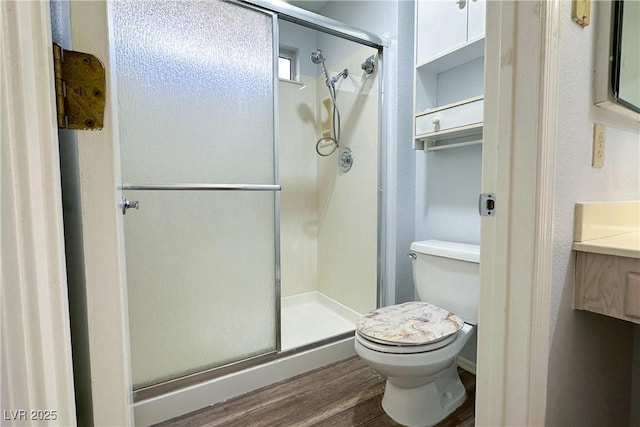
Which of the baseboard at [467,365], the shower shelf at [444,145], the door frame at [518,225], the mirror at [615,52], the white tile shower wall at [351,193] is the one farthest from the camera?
the white tile shower wall at [351,193]

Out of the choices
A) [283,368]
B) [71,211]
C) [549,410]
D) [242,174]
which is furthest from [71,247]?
[283,368]

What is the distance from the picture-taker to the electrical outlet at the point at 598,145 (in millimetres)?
831

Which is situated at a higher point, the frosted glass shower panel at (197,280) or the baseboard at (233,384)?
the frosted glass shower panel at (197,280)

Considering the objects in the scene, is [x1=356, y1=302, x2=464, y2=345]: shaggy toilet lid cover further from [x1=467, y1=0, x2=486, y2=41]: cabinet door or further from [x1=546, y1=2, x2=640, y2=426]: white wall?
[x1=467, y1=0, x2=486, y2=41]: cabinet door

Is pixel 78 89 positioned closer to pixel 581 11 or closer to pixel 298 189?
pixel 581 11

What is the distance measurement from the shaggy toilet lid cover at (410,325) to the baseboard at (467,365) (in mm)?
449

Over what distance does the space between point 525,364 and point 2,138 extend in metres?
0.95

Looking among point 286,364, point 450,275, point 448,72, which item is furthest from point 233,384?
point 448,72

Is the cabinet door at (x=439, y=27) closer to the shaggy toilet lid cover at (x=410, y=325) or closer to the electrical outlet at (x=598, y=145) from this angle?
the electrical outlet at (x=598, y=145)

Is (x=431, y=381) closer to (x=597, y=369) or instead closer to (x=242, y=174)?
(x=597, y=369)

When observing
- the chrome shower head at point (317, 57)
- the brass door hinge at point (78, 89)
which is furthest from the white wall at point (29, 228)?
the chrome shower head at point (317, 57)

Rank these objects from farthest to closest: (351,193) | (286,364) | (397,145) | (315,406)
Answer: (351,193), (397,145), (286,364), (315,406)

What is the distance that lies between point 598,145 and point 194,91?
4.84 ft

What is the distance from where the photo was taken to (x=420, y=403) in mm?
1292
